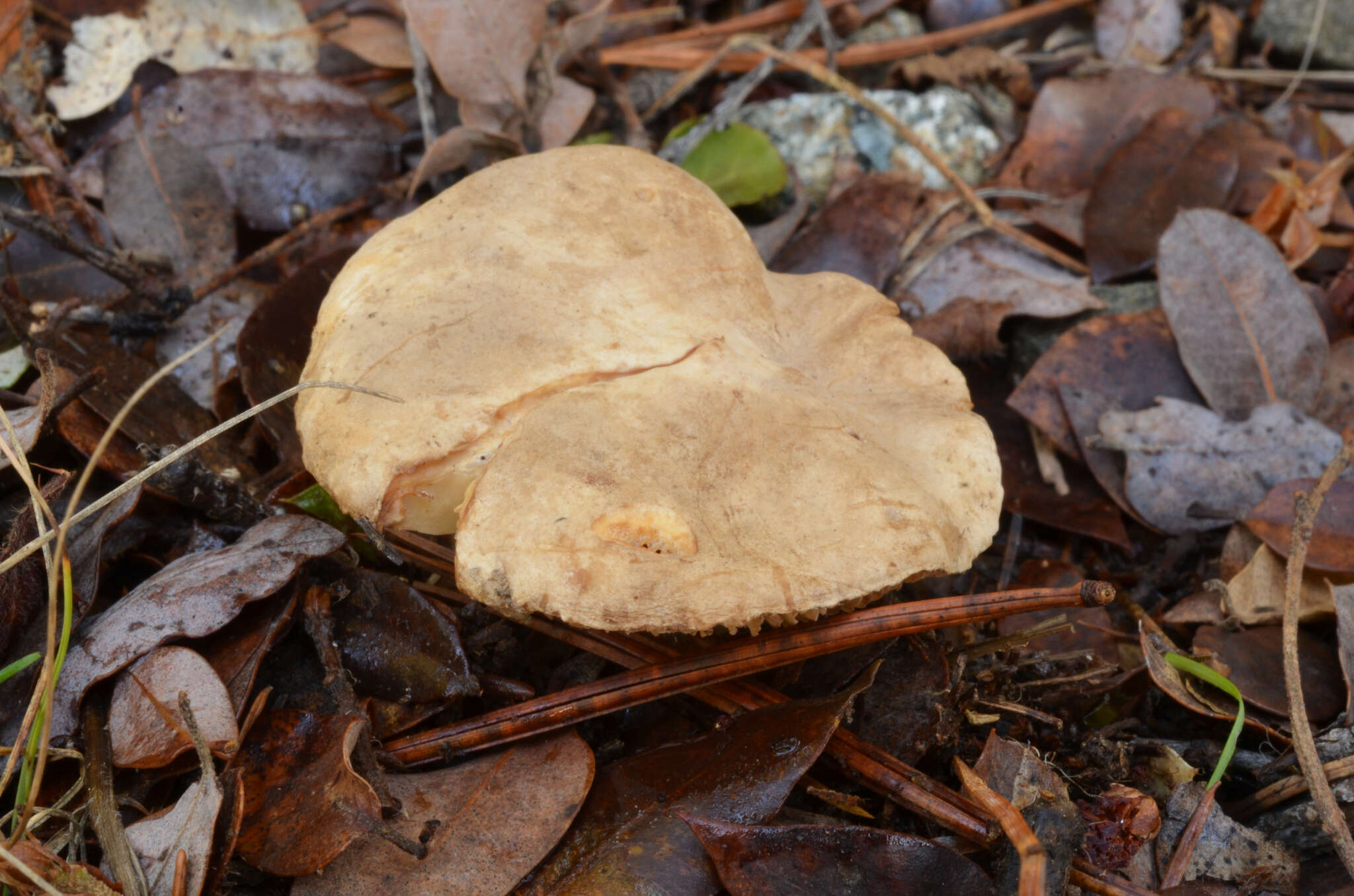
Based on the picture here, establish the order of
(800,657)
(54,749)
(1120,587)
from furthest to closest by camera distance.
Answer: (1120,587) → (800,657) → (54,749)

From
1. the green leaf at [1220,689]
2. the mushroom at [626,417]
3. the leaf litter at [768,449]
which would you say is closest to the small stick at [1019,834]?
the leaf litter at [768,449]

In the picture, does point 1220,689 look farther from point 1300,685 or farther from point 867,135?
point 867,135

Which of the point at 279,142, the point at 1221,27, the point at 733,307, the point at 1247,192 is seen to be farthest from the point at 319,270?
the point at 1221,27

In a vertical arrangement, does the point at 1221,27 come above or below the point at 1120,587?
above

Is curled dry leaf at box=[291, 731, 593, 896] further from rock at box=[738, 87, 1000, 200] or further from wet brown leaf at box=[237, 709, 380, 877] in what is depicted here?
rock at box=[738, 87, 1000, 200]

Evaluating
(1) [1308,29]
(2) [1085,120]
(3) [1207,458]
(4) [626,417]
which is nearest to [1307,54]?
(1) [1308,29]

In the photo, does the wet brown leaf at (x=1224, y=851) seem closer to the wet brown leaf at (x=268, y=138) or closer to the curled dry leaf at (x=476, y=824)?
the curled dry leaf at (x=476, y=824)

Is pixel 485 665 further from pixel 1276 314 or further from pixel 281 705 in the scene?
pixel 1276 314
